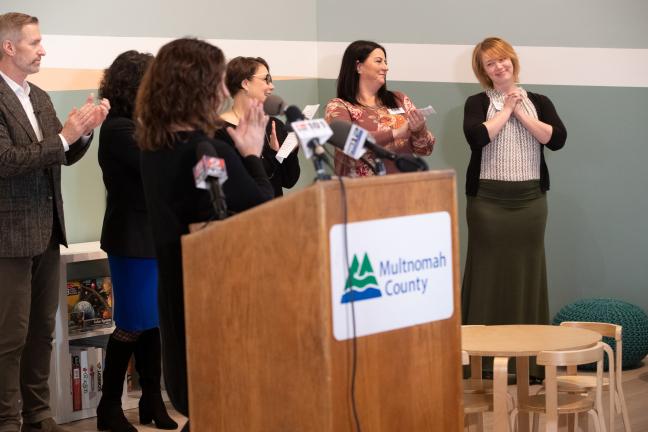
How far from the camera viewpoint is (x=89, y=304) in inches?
182

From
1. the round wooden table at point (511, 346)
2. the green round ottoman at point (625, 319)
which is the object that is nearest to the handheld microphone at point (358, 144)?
the round wooden table at point (511, 346)

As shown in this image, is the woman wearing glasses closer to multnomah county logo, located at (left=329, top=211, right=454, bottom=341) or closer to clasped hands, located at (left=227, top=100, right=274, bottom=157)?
clasped hands, located at (left=227, top=100, right=274, bottom=157)

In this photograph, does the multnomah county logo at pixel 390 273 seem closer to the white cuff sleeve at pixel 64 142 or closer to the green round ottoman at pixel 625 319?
the white cuff sleeve at pixel 64 142

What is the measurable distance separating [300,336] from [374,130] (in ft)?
7.82

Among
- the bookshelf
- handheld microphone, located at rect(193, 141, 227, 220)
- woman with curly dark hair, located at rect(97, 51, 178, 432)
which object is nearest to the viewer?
handheld microphone, located at rect(193, 141, 227, 220)

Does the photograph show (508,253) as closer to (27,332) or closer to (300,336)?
(27,332)

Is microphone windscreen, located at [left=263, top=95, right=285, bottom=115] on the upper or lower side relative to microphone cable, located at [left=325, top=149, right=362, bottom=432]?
upper

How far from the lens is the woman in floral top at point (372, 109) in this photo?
4316 mm

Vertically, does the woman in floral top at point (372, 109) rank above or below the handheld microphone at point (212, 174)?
above

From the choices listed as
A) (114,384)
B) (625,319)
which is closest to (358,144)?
(114,384)

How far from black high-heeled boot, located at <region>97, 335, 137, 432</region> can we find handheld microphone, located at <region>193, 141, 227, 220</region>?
1992mm

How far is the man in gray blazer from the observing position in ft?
12.2

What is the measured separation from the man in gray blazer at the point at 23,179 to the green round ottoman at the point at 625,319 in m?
2.86

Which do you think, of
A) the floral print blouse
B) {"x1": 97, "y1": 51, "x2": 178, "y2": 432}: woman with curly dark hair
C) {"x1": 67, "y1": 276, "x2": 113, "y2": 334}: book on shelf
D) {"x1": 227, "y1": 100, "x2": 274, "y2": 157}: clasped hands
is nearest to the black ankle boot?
{"x1": 97, "y1": 51, "x2": 178, "y2": 432}: woman with curly dark hair
